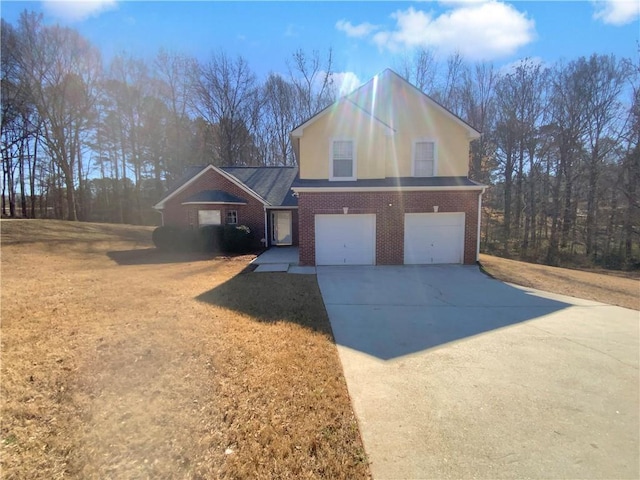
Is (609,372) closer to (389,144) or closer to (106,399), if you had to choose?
(106,399)

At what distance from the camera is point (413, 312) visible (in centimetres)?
684

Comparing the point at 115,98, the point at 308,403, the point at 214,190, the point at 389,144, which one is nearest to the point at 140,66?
the point at 115,98

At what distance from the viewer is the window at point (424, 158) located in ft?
44.7

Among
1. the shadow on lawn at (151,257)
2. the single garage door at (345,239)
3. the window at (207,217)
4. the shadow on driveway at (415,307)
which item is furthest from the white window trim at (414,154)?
the window at (207,217)

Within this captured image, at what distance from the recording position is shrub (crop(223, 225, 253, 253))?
16.9m

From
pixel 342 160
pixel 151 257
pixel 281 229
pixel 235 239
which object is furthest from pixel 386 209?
pixel 151 257

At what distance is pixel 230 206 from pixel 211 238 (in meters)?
2.43

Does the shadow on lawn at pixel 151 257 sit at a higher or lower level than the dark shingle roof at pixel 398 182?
lower

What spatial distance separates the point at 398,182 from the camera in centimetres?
1280

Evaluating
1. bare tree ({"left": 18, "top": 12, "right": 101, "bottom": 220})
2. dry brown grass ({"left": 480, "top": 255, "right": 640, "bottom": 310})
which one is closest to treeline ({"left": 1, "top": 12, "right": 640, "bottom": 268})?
bare tree ({"left": 18, "top": 12, "right": 101, "bottom": 220})

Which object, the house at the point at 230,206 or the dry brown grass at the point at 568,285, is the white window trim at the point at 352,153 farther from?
the dry brown grass at the point at 568,285

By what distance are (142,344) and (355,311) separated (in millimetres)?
4014

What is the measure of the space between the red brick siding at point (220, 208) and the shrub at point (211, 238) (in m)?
1.42

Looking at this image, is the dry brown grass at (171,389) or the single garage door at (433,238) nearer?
the dry brown grass at (171,389)
